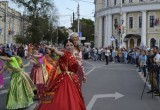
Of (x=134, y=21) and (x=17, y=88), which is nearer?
(x=17, y=88)

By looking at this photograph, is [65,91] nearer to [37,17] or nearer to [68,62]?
[68,62]

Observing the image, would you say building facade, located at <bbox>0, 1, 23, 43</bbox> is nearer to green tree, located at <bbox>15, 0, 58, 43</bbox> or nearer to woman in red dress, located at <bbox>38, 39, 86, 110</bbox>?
green tree, located at <bbox>15, 0, 58, 43</bbox>

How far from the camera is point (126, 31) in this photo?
74.2 meters

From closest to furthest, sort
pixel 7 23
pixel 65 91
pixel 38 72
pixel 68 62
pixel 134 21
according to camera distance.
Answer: pixel 65 91, pixel 68 62, pixel 38 72, pixel 134 21, pixel 7 23

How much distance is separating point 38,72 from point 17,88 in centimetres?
243

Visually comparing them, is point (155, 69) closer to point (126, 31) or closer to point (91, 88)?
point (91, 88)

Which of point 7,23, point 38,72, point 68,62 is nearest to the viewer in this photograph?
point 68,62

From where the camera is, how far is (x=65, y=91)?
22.6ft

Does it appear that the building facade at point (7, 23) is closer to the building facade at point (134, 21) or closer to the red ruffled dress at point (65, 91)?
the building facade at point (134, 21)

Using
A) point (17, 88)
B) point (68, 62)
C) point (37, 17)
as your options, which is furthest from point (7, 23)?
point (68, 62)

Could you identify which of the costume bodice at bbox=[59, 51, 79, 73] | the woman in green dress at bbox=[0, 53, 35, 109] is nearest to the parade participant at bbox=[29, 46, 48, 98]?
the woman in green dress at bbox=[0, 53, 35, 109]

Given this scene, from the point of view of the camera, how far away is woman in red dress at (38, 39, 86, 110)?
6.79 meters

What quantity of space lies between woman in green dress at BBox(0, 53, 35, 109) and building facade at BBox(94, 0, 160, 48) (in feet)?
184

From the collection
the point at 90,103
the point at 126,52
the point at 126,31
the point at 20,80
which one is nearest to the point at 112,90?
the point at 90,103
